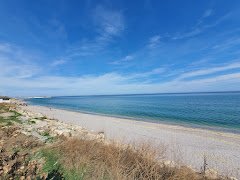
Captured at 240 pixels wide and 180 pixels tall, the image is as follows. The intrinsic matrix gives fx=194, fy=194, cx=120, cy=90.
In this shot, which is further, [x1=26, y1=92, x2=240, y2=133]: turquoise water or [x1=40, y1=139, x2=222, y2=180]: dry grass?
[x1=26, y1=92, x2=240, y2=133]: turquoise water

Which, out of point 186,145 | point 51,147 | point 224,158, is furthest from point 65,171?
point 186,145

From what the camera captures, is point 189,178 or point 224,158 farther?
point 224,158

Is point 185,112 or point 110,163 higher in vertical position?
point 110,163

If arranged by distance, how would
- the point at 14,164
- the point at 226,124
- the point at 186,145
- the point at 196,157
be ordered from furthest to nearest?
1. the point at 226,124
2. the point at 186,145
3. the point at 196,157
4. the point at 14,164

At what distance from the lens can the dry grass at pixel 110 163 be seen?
192 inches

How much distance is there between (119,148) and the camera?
6.69m

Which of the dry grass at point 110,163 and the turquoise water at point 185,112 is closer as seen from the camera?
the dry grass at point 110,163

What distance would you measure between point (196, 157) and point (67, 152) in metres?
7.95

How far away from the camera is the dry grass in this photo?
4.87m

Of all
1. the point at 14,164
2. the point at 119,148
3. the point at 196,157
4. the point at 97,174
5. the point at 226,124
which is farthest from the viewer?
the point at 226,124

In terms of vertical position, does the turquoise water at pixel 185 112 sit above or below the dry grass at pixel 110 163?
below

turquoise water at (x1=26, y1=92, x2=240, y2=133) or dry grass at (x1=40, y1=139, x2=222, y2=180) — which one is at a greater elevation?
dry grass at (x1=40, y1=139, x2=222, y2=180)

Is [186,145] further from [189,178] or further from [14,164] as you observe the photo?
[14,164]

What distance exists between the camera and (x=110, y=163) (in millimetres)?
5648
